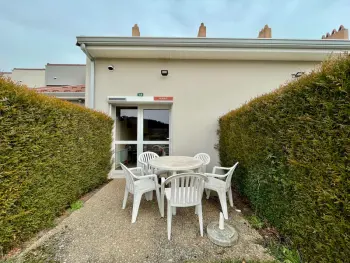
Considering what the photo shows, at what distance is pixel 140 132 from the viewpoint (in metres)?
5.50

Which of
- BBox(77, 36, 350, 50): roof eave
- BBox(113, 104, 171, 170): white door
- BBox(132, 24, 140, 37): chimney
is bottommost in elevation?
BBox(113, 104, 171, 170): white door

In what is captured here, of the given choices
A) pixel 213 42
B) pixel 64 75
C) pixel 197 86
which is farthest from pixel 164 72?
pixel 64 75

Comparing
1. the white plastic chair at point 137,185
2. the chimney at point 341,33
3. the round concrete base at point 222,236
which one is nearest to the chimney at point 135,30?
the white plastic chair at point 137,185

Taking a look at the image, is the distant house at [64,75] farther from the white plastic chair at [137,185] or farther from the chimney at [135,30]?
the white plastic chair at [137,185]

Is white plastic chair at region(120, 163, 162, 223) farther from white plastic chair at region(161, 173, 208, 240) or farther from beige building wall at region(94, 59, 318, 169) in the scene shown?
beige building wall at region(94, 59, 318, 169)

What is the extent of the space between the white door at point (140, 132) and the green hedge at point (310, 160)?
3476mm

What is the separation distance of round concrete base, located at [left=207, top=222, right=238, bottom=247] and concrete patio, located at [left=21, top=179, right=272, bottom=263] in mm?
66

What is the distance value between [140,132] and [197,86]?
8.56 ft

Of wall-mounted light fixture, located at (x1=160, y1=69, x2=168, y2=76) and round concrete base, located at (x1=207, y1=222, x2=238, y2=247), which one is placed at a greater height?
wall-mounted light fixture, located at (x1=160, y1=69, x2=168, y2=76)

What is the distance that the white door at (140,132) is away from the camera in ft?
18.0

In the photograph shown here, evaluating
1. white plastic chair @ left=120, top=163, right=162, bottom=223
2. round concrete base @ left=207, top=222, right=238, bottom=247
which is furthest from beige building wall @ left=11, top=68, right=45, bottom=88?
round concrete base @ left=207, top=222, right=238, bottom=247

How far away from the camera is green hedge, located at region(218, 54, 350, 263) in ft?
4.35

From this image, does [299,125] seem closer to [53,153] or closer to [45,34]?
[53,153]

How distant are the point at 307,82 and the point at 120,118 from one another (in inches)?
210
